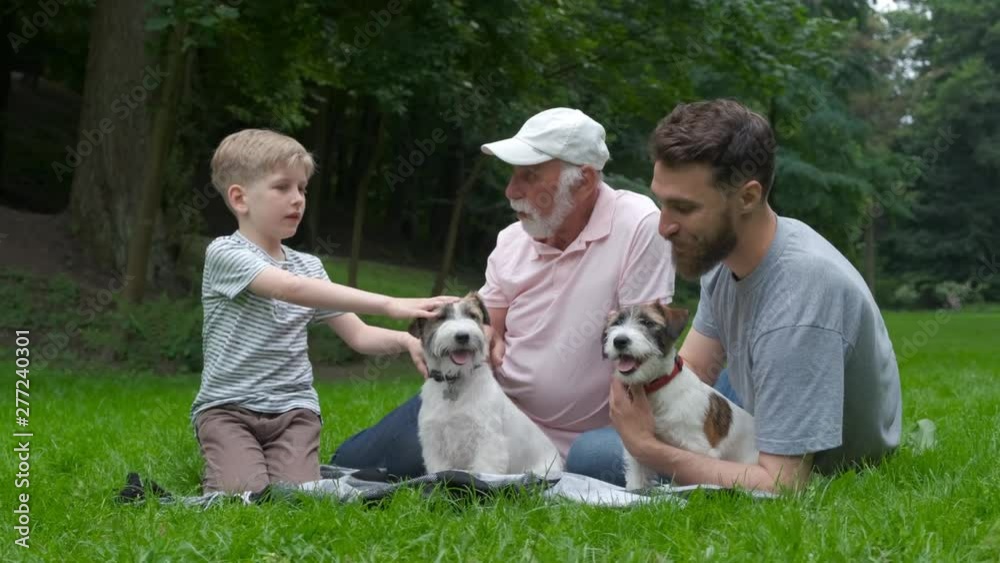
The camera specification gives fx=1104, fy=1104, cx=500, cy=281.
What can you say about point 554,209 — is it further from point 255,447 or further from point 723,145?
point 255,447

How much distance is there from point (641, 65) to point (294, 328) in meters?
11.6

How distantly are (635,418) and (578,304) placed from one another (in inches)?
36.6

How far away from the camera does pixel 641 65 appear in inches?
645

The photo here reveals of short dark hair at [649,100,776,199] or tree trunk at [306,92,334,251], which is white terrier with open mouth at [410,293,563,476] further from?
tree trunk at [306,92,334,251]

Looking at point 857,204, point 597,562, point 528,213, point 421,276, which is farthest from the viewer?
point 421,276

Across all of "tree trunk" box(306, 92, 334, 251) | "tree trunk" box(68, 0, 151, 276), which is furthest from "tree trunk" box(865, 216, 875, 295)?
"tree trunk" box(68, 0, 151, 276)

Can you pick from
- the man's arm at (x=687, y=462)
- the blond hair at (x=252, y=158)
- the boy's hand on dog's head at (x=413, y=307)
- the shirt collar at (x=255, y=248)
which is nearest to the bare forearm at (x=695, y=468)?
the man's arm at (x=687, y=462)

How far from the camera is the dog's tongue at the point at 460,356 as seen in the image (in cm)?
506

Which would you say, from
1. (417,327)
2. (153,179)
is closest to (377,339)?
(417,327)

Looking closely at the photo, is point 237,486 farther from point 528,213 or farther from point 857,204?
point 857,204

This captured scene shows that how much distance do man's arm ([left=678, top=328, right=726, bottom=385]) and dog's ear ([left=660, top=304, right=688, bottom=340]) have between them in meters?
0.61

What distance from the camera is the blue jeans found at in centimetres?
539

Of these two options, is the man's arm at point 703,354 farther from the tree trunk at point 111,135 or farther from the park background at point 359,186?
the tree trunk at point 111,135

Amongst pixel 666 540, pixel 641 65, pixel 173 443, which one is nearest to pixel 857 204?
pixel 641 65
